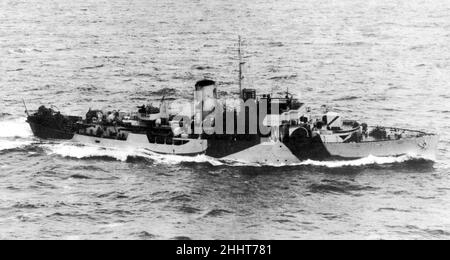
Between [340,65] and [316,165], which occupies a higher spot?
→ [340,65]

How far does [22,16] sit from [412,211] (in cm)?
10172

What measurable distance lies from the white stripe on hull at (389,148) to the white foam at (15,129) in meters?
24.2

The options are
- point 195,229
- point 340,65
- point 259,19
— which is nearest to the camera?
point 195,229

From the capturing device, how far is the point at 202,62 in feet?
252

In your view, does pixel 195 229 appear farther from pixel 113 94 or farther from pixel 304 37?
pixel 304 37

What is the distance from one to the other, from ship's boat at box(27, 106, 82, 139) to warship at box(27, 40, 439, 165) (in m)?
2.49

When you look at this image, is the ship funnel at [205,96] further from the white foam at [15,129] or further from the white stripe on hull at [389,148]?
the white foam at [15,129]

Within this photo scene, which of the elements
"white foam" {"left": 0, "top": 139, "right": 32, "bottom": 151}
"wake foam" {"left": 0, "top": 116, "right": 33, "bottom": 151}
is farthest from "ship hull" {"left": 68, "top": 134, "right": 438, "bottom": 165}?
"wake foam" {"left": 0, "top": 116, "right": 33, "bottom": 151}

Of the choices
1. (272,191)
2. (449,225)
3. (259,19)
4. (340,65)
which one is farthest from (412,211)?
(259,19)

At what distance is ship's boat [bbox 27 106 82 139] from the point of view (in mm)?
45094

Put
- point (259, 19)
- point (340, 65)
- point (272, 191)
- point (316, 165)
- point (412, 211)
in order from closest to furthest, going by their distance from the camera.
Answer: point (412, 211) → point (272, 191) → point (316, 165) → point (340, 65) → point (259, 19)

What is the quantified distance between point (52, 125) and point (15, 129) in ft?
18.8

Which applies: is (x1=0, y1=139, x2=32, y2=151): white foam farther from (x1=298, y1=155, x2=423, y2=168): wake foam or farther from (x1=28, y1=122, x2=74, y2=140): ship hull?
(x1=298, y1=155, x2=423, y2=168): wake foam

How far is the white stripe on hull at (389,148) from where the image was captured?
40594mm
